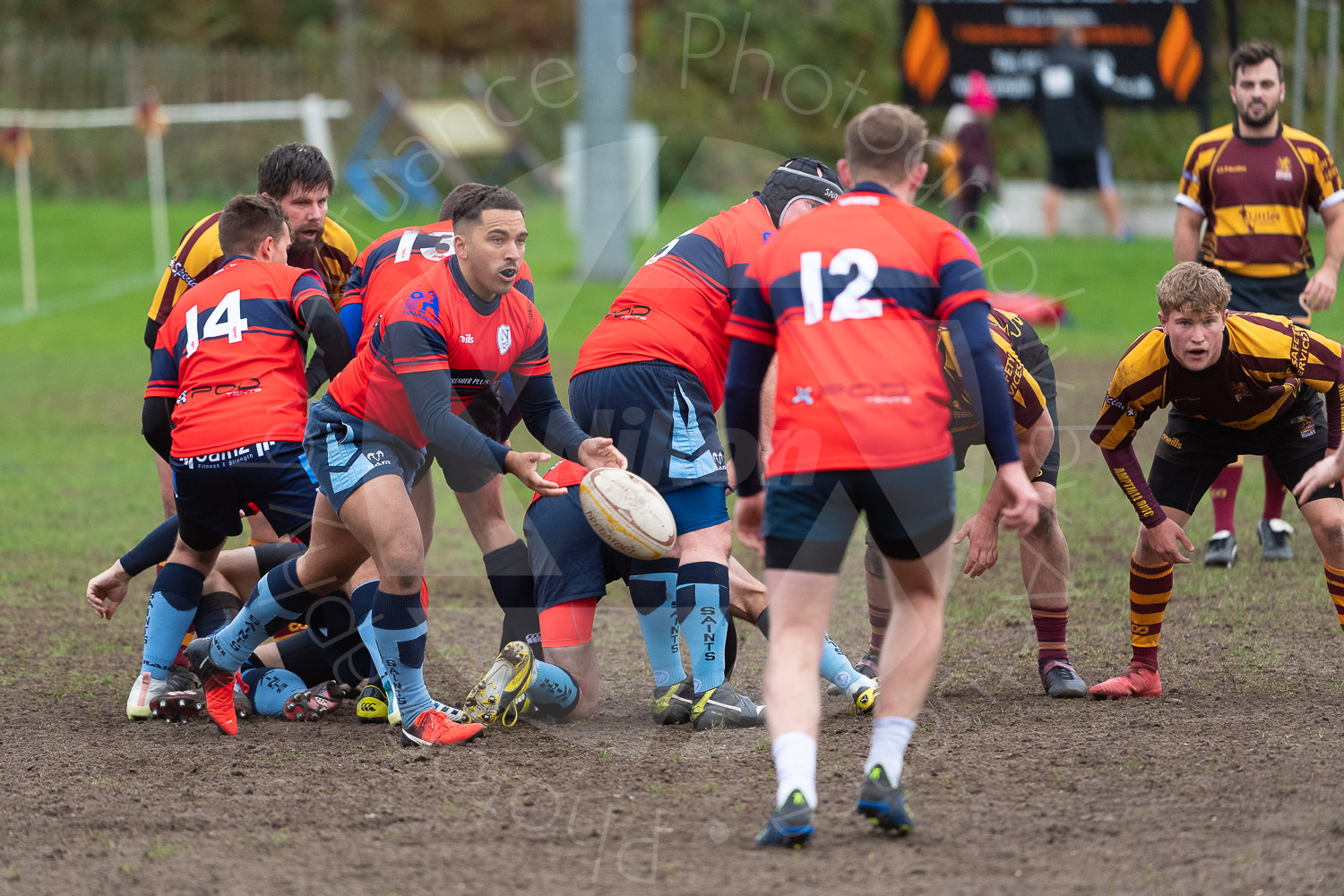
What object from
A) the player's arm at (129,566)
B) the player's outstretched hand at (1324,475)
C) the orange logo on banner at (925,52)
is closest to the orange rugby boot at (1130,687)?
the player's outstretched hand at (1324,475)

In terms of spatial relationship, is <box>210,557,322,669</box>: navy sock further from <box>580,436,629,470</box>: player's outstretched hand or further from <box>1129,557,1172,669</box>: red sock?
<box>1129,557,1172,669</box>: red sock

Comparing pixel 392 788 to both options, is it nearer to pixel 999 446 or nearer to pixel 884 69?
pixel 999 446

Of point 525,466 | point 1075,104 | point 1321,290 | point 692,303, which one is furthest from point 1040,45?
point 525,466

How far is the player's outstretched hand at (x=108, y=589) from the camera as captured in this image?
561cm

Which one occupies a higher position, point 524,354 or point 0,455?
point 524,354

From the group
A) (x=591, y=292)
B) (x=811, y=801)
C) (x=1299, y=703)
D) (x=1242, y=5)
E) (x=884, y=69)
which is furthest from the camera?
(x=884, y=69)

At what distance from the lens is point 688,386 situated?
553 centimetres

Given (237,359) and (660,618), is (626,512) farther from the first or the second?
(237,359)

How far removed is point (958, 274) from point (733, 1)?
2510 cm

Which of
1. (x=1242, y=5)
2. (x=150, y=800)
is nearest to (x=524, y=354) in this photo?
(x=150, y=800)

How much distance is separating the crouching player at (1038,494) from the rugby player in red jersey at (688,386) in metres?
0.73

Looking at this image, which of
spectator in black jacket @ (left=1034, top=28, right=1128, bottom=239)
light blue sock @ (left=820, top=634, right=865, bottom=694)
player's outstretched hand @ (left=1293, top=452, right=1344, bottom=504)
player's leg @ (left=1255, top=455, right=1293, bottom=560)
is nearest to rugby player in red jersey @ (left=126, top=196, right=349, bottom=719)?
light blue sock @ (left=820, top=634, right=865, bottom=694)

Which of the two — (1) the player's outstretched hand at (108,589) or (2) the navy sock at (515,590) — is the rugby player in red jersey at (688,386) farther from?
(1) the player's outstretched hand at (108,589)

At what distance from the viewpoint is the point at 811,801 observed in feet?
12.5
